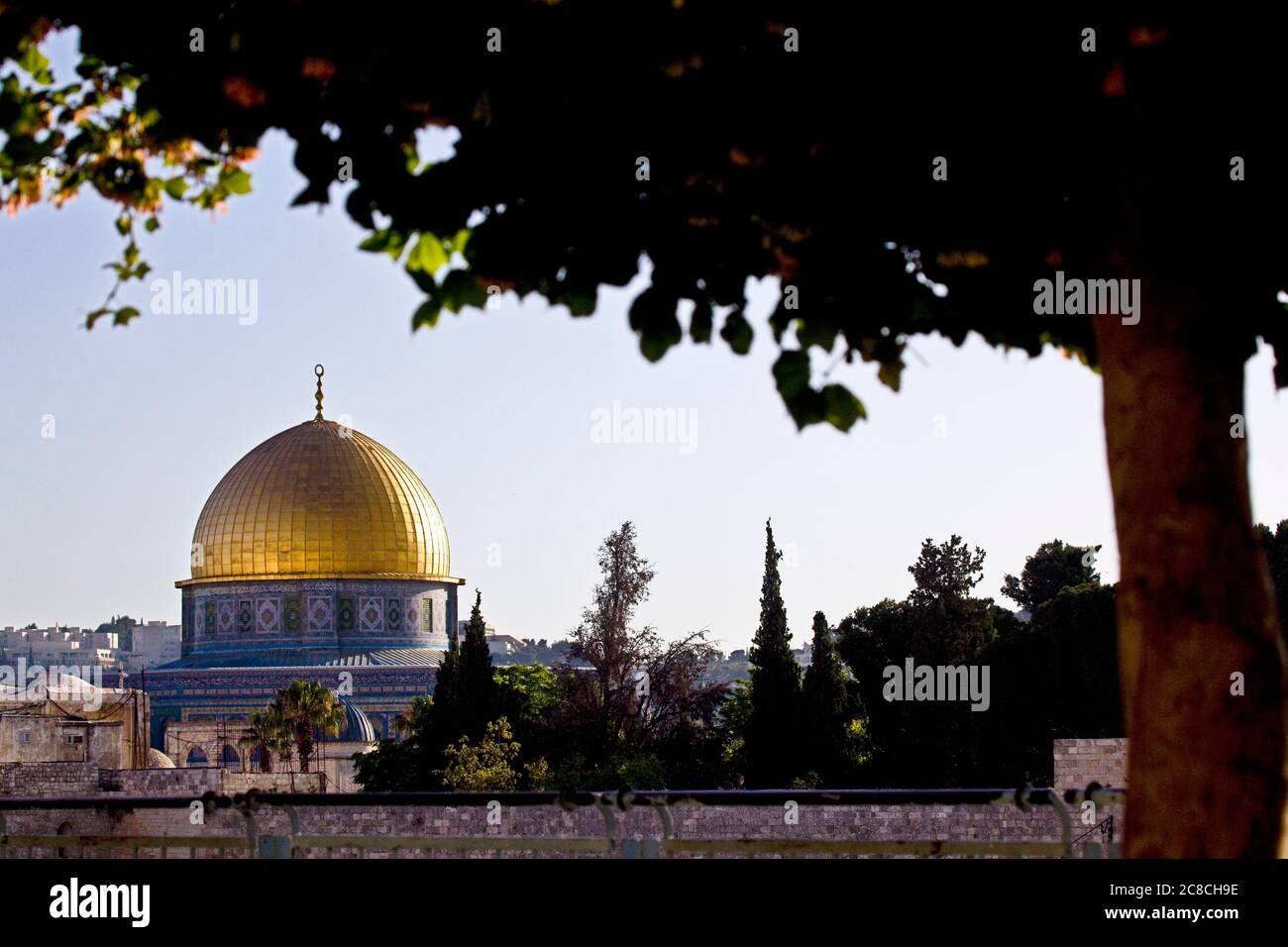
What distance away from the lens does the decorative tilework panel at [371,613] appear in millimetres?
59147

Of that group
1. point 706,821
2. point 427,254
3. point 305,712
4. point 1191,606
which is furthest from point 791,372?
point 305,712

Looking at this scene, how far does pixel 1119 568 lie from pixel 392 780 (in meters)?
33.5

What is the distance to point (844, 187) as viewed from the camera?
502 cm

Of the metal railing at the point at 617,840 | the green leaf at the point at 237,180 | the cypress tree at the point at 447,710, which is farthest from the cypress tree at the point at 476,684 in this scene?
the green leaf at the point at 237,180

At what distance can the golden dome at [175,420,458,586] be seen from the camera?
5872 centimetres

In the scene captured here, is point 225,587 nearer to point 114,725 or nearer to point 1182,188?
point 114,725

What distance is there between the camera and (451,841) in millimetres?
7578

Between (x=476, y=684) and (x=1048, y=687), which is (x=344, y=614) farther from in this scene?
(x=1048, y=687)

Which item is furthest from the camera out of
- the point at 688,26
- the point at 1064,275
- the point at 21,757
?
the point at 21,757

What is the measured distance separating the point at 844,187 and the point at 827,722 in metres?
27.9

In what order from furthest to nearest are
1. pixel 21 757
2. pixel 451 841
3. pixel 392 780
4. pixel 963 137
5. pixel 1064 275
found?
pixel 392 780 → pixel 21 757 → pixel 451 841 → pixel 1064 275 → pixel 963 137

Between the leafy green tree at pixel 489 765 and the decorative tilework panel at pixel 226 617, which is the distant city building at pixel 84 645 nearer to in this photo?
the decorative tilework panel at pixel 226 617

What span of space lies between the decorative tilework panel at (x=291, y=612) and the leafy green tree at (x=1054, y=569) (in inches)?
919
